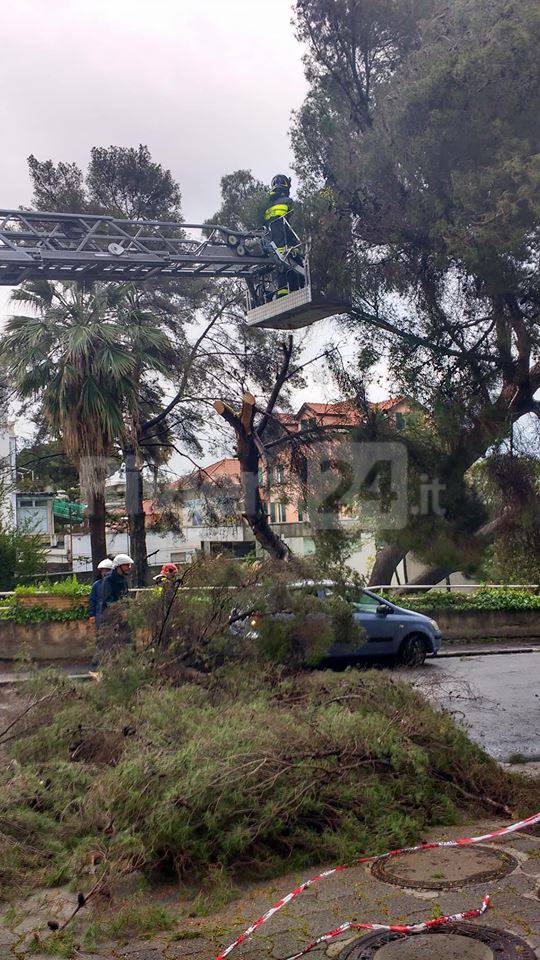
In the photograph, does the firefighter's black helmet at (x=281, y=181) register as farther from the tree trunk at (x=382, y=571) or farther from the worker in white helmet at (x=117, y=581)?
the tree trunk at (x=382, y=571)

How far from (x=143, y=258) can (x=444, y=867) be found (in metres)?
9.42

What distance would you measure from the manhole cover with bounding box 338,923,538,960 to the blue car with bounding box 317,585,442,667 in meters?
9.95

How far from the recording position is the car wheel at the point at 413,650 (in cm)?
1496

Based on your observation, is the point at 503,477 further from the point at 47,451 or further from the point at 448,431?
the point at 47,451

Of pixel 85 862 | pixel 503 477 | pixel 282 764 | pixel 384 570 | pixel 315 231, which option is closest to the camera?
pixel 85 862

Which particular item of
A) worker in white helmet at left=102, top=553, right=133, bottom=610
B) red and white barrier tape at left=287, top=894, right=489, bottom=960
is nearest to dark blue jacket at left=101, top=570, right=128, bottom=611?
worker in white helmet at left=102, top=553, right=133, bottom=610

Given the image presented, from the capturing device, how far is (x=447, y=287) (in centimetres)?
838

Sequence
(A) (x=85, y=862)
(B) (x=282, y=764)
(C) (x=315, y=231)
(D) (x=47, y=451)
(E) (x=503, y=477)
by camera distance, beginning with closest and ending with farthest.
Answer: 1. (A) (x=85, y=862)
2. (B) (x=282, y=764)
3. (E) (x=503, y=477)
4. (C) (x=315, y=231)
5. (D) (x=47, y=451)

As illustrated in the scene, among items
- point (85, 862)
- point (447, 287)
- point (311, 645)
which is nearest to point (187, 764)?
point (85, 862)

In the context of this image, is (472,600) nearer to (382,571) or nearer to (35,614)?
(382,571)

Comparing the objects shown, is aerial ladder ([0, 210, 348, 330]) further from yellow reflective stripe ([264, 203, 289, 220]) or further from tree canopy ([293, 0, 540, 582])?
tree canopy ([293, 0, 540, 582])

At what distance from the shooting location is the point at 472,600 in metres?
20.2

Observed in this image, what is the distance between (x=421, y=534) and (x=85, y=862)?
15.3ft

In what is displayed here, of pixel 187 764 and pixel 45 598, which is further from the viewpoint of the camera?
pixel 45 598
